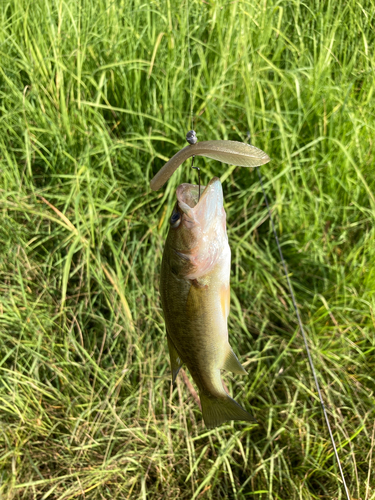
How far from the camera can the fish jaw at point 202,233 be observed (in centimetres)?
102

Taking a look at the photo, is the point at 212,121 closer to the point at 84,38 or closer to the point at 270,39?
the point at 270,39

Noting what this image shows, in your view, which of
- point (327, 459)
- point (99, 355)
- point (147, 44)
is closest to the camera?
point (327, 459)

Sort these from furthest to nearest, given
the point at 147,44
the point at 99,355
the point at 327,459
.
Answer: the point at 147,44
the point at 99,355
the point at 327,459

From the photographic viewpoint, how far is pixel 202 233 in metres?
1.03

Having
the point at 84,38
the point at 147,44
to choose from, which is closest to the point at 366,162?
the point at 147,44

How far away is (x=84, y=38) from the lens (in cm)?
241

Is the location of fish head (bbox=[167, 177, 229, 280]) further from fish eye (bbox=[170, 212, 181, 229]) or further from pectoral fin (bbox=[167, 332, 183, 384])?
pectoral fin (bbox=[167, 332, 183, 384])

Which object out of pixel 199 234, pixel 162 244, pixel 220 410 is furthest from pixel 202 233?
pixel 162 244

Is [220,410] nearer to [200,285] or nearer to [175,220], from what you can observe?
[200,285]

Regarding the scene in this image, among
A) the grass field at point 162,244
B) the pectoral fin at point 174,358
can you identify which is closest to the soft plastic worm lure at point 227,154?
the pectoral fin at point 174,358

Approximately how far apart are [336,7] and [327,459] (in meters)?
2.28

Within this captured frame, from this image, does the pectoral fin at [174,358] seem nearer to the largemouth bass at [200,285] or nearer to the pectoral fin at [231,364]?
the largemouth bass at [200,285]

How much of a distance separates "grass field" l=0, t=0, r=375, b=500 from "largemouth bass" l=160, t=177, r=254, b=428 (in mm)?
1065

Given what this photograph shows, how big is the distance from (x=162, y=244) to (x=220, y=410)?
1193mm
